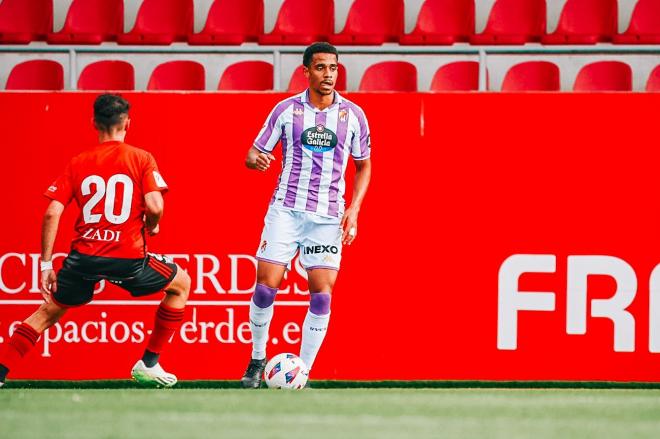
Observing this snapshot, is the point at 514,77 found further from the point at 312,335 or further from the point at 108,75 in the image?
the point at 312,335

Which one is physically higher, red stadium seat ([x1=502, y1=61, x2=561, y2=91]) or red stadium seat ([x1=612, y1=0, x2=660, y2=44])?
red stadium seat ([x1=612, y1=0, x2=660, y2=44])

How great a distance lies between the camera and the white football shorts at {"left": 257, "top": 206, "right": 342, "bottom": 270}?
6.58m

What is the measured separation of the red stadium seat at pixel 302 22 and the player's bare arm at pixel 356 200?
3160mm

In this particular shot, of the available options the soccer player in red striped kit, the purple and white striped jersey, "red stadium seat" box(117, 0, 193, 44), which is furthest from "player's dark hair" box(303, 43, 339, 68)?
"red stadium seat" box(117, 0, 193, 44)

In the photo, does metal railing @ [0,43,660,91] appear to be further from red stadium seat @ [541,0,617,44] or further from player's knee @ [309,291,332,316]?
player's knee @ [309,291,332,316]

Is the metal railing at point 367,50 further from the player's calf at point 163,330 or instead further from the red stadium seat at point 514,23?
the player's calf at point 163,330

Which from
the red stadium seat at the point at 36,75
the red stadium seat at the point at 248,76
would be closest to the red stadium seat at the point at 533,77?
the red stadium seat at the point at 248,76

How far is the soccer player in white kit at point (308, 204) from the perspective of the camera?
6562 millimetres

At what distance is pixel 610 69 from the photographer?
30.6ft

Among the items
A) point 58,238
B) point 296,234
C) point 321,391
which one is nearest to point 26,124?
point 58,238

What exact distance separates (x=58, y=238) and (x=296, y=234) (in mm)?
1614

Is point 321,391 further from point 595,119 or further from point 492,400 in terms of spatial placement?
point 595,119

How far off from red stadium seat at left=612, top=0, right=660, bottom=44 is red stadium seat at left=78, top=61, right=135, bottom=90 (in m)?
4.08

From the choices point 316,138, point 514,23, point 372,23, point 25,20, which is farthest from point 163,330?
point 514,23
